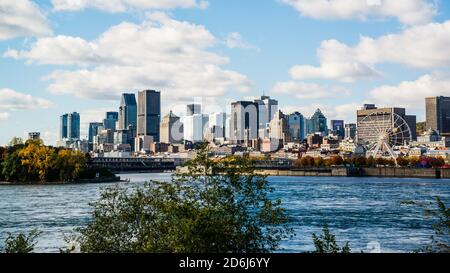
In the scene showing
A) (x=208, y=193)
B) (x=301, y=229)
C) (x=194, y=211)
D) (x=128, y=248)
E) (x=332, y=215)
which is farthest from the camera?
(x=332, y=215)

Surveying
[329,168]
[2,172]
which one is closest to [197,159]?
[2,172]

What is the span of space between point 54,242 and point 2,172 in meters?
59.3

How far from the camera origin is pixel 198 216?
9.72 m

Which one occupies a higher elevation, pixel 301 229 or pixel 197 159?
pixel 197 159

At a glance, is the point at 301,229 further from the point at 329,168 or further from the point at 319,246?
the point at 329,168

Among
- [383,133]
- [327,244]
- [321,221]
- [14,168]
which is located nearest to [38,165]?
[14,168]

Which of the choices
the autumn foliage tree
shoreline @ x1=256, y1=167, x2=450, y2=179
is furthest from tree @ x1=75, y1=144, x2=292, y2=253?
shoreline @ x1=256, y1=167, x2=450, y2=179

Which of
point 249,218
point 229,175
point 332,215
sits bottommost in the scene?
point 332,215

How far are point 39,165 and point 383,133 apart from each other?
82285 mm

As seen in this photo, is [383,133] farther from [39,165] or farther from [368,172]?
[39,165]

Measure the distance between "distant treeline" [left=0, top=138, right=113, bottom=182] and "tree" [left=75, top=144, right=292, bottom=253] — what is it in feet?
228

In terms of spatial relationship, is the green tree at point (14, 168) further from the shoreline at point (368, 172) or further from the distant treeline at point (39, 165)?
the shoreline at point (368, 172)

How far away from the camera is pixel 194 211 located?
32.8 feet

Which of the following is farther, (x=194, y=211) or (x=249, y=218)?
(x=249, y=218)
